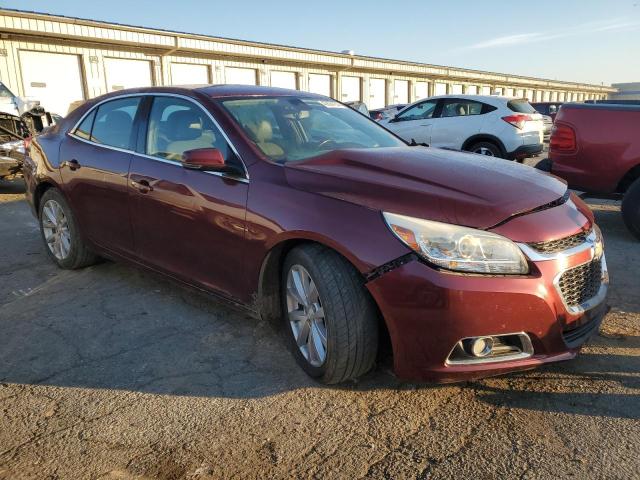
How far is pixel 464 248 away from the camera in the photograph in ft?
7.41

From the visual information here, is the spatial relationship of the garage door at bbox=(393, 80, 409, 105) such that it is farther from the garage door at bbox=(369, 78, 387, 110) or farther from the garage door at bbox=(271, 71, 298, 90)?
the garage door at bbox=(271, 71, 298, 90)

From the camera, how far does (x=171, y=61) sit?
21.8m

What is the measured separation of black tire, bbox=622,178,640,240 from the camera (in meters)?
5.26

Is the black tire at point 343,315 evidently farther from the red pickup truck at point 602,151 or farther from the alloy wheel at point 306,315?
the red pickup truck at point 602,151

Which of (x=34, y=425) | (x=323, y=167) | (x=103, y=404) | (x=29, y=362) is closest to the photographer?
(x=34, y=425)

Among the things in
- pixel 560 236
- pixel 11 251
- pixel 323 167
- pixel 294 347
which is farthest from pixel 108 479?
pixel 11 251

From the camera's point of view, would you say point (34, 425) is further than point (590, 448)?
Yes

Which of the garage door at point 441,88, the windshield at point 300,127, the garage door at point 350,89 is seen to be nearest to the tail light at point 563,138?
the windshield at point 300,127

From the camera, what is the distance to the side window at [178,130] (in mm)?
3266

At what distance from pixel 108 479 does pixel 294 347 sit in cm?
115

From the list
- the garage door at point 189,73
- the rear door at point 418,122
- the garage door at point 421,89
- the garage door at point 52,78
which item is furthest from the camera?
the garage door at point 421,89

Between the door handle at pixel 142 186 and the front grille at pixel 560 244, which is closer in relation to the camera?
the front grille at pixel 560 244

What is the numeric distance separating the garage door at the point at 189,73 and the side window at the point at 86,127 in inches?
745

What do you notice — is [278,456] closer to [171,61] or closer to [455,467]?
[455,467]
